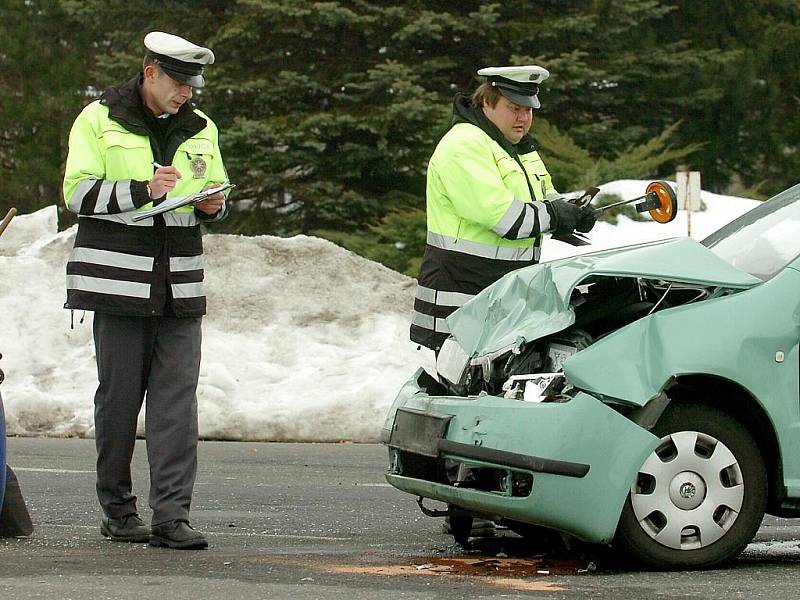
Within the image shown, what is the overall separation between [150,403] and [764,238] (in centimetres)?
240

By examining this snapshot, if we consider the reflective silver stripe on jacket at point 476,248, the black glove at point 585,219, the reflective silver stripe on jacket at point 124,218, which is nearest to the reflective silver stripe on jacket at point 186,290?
the reflective silver stripe on jacket at point 124,218

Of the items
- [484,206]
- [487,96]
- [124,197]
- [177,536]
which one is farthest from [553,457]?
[487,96]

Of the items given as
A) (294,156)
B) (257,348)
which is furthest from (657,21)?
(257,348)

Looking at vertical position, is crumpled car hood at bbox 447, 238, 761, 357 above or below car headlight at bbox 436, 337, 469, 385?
above

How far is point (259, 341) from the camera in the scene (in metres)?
13.9

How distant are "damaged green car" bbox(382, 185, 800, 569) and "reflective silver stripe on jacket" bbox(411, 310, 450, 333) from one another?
96 centimetres

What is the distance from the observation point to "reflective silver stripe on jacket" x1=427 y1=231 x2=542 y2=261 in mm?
6922

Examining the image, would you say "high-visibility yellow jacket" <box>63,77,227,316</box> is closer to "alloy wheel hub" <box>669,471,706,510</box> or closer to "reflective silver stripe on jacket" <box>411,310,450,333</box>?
"reflective silver stripe on jacket" <box>411,310,450,333</box>

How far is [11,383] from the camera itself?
12906 millimetres

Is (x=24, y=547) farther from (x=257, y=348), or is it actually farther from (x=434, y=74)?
(x=434, y=74)

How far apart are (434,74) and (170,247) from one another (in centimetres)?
1615

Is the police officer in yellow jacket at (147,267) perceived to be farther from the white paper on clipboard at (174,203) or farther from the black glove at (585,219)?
the black glove at (585,219)

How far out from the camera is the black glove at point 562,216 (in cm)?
686

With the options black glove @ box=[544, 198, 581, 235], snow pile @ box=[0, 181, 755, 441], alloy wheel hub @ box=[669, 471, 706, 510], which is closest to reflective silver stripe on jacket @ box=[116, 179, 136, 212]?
black glove @ box=[544, 198, 581, 235]
